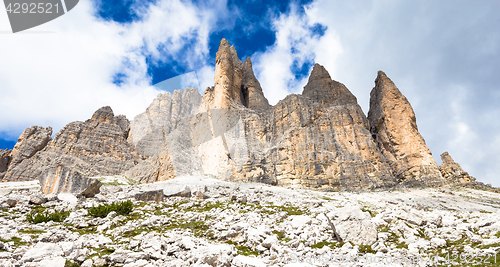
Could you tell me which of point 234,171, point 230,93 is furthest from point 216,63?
point 234,171

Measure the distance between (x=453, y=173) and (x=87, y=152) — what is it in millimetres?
111254

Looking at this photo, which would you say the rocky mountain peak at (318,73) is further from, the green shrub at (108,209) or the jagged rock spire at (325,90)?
the green shrub at (108,209)

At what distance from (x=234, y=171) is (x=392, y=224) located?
52806 mm

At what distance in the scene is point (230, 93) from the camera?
252ft

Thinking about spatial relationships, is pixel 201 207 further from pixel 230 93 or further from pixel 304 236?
pixel 230 93

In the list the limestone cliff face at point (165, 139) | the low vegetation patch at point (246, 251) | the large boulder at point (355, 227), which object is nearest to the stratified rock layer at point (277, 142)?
the limestone cliff face at point (165, 139)

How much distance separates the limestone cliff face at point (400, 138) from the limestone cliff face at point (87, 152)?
88100 millimetres

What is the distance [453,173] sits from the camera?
184 ft

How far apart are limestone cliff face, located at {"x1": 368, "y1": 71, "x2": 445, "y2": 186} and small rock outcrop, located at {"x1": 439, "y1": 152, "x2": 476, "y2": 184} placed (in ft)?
7.32

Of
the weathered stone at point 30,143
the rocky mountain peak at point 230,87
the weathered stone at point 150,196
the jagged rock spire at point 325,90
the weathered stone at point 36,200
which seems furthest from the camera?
the jagged rock spire at point 325,90

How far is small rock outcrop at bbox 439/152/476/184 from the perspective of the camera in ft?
178

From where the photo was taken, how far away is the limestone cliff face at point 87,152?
76.6 meters

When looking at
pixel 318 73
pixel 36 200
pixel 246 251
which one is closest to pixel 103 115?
pixel 318 73

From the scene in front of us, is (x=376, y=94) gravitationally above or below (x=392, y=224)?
above
